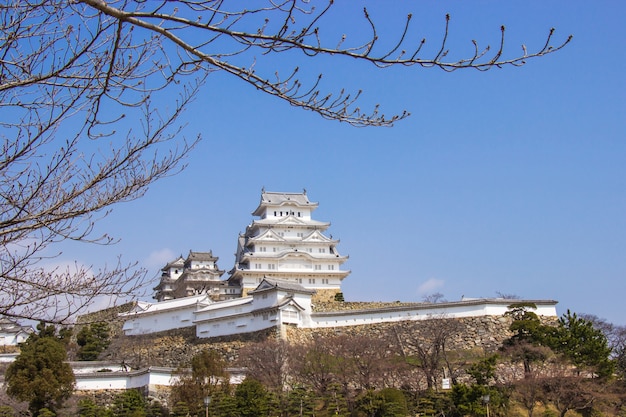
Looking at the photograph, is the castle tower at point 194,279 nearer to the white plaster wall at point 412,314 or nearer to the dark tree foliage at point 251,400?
the white plaster wall at point 412,314

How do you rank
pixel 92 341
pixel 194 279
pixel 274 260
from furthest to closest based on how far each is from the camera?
pixel 194 279 → pixel 274 260 → pixel 92 341

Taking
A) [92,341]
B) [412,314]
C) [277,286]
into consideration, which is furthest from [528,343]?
[92,341]

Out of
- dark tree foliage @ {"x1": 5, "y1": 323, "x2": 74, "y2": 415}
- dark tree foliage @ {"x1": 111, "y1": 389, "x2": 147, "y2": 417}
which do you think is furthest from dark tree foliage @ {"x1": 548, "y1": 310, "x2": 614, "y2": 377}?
dark tree foliage @ {"x1": 5, "y1": 323, "x2": 74, "y2": 415}

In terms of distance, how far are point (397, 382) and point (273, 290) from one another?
27.2 feet

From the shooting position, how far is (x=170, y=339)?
35.9 meters

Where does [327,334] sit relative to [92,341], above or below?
below

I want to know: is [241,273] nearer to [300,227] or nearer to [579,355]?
[300,227]

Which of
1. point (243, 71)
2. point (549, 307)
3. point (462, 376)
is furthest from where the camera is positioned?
point (549, 307)

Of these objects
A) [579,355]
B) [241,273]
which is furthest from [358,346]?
[241,273]

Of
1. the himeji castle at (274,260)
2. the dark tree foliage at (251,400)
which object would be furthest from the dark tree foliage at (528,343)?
the himeji castle at (274,260)

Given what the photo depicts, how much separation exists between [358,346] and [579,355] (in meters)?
8.52

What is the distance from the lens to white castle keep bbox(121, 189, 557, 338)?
33.0 meters

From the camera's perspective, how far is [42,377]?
23.8 metres

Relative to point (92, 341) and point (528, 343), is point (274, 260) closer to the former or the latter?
point (92, 341)
